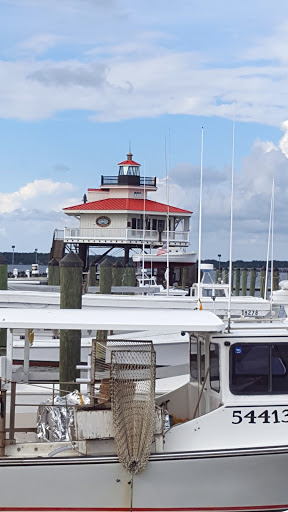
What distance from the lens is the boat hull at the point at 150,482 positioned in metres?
10.1

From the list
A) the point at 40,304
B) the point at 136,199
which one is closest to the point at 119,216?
the point at 136,199

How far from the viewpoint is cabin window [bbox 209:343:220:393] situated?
10730 millimetres

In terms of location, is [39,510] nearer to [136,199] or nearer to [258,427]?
[258,427]

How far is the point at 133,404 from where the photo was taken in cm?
1025

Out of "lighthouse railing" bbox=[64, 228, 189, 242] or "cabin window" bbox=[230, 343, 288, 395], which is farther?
"lighthouse railing" bbox=[64, 228, 189, 242]

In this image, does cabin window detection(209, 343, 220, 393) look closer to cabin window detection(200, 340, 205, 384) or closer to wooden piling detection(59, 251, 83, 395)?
cabin window detection(200, 340, 205, 384)

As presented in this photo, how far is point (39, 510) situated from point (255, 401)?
318 cm

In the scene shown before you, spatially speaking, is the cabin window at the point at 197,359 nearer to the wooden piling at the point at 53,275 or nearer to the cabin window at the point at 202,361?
the cabin window at the point at 202,361

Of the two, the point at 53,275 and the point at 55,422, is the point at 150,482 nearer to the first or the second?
the point at 55,422

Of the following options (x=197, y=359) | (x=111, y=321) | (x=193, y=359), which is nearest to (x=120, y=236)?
(x=193, y=359)

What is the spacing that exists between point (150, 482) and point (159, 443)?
513 mm

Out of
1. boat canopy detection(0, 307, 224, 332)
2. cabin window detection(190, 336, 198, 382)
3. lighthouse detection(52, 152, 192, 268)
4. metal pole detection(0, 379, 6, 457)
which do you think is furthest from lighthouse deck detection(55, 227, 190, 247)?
metal pole detection(0, 379, 6, 457)

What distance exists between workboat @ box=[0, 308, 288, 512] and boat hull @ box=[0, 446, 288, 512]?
1cm

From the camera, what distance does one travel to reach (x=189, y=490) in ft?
33.6
